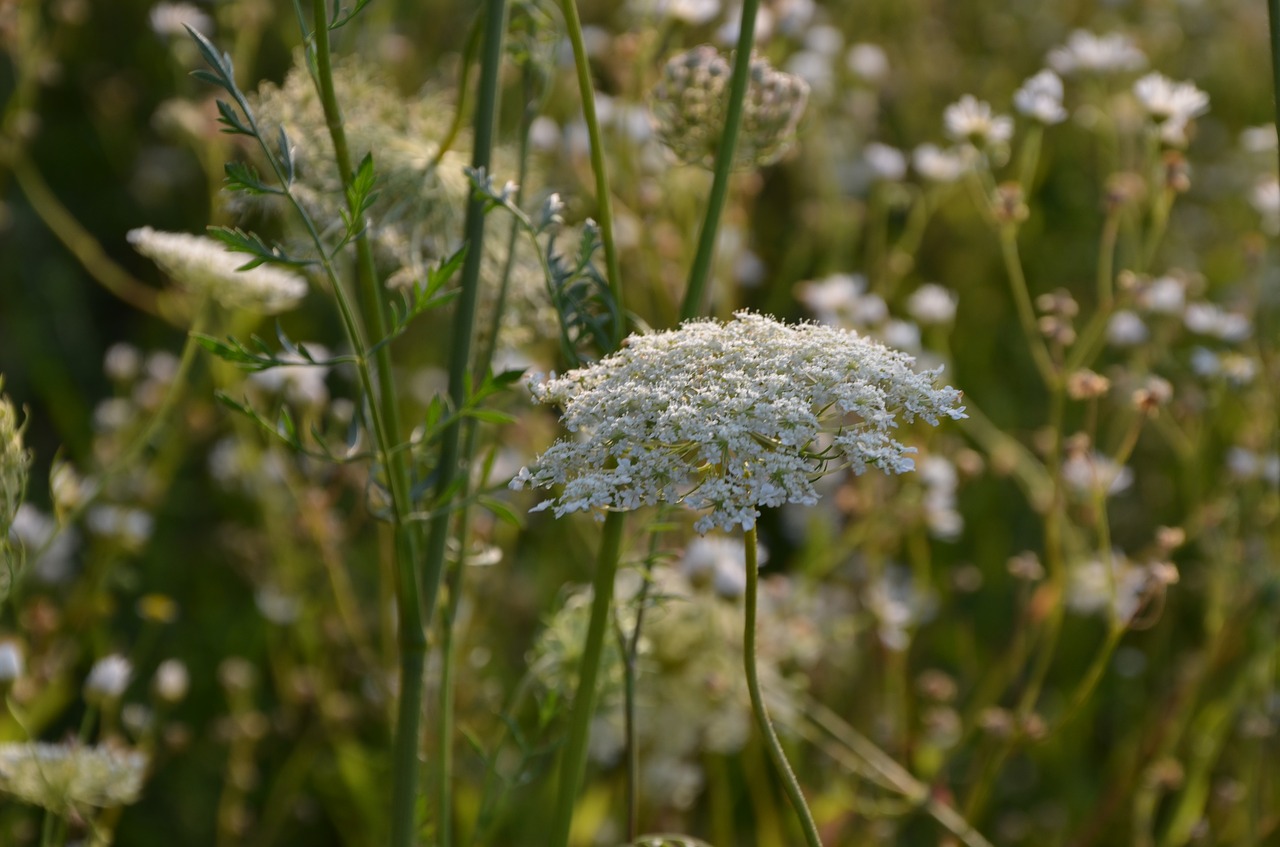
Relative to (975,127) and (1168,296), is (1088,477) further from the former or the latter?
(975,127)

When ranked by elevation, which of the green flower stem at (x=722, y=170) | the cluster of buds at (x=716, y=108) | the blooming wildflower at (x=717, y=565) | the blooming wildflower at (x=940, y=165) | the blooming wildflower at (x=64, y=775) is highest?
the blooming wildflower at (x=940, y=165)

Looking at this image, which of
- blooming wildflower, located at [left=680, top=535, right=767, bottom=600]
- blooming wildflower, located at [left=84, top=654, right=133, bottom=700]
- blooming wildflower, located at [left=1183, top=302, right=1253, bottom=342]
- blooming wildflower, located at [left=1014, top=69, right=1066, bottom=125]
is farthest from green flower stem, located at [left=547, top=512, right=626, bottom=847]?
blooming wildflower, located at [left=1183, top=302, right=1253, bottom=342]

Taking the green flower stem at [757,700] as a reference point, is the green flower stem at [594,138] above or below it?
above

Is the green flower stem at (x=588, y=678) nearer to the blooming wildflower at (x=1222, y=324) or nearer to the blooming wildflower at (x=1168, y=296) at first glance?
the blooming wildflower at (x=1168, y=296)

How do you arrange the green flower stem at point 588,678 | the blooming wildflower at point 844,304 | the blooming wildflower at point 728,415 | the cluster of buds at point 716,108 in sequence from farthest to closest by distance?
the blooming wildflower at point 844,304, the cluster of buds at point 716,108, the green flower stem at point 588,678, the blooming wildflower at point 728,415

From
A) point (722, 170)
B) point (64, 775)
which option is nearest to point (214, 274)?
point (64, 775)

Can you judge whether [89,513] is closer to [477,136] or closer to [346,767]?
[346,767]

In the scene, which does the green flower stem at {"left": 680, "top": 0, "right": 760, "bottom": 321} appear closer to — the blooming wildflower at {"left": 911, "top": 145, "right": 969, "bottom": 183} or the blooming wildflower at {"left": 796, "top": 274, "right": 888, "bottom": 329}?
the blooming wildflower at {"left": 796, "top": 274, "right": 888, "bottom": 329}

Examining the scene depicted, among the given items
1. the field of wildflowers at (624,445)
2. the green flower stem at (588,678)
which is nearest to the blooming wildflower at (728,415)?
the field of wildflowers at (624,445)
